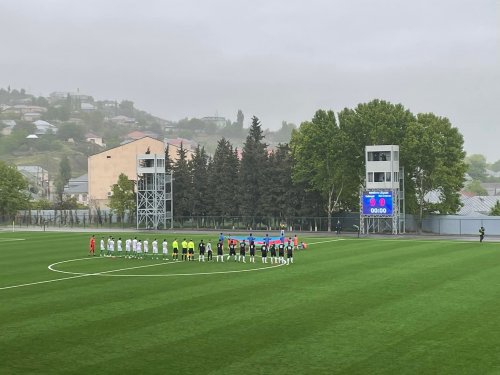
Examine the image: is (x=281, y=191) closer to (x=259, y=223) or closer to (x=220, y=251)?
(x=259, y=223)

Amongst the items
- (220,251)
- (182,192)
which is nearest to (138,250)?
(220,251)

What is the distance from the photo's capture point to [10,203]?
116 meters

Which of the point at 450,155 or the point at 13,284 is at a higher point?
the point at 450,155

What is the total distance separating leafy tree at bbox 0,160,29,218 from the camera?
379ft

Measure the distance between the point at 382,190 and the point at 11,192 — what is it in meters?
71.4

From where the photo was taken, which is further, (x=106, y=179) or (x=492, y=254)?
(x=106, y=179)

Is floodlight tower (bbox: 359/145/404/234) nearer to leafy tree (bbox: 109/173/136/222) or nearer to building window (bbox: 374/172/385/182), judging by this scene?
building window (bbox: 374/172/385/182)

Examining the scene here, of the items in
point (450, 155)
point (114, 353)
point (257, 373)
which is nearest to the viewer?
point (257, 373)

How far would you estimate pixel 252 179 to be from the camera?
9700 cm

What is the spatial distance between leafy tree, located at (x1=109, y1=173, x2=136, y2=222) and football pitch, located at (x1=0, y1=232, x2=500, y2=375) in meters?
65.7

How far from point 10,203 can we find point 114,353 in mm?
103861

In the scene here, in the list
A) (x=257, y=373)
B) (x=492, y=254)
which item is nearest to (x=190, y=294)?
(x=257, y=373)

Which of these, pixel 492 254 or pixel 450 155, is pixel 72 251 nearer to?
pixel 492 254

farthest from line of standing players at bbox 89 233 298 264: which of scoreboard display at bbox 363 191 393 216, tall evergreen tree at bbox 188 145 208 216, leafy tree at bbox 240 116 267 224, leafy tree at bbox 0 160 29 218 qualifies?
leafy tree at bbox 0 160 29 218
